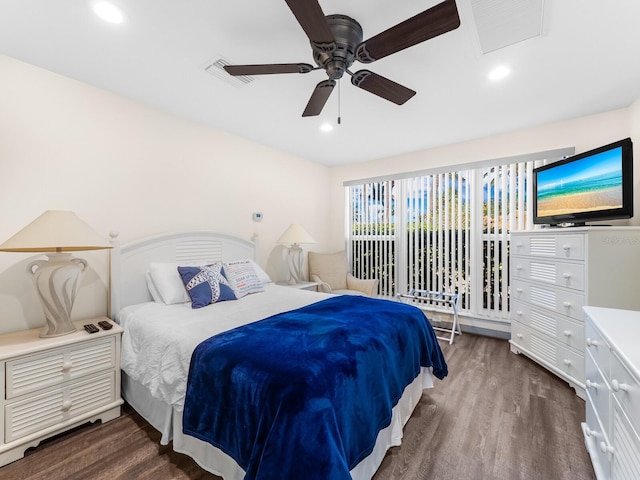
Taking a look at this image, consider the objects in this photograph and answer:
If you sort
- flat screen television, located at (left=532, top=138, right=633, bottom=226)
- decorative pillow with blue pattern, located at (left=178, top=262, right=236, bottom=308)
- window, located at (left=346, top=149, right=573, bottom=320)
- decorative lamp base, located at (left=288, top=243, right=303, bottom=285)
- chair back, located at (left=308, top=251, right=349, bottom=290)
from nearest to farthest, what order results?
flat screen television, located at (left=532, top=138, right=633, bottom=226)
decorative pillow with blue pattern, located at (left=178, top=262, right=236, bottom=308)
window, located at (left=346, top=149, right=573, bottom=320)
decorative lamp base, located at (left=288, top=243, right=303, bottom=285)
chair back, located at (left=308, top=251, right=349, bottom=290)

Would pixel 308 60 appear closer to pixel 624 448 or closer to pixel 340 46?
pixel 340 46

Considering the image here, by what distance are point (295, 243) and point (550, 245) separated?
2707 millimetres

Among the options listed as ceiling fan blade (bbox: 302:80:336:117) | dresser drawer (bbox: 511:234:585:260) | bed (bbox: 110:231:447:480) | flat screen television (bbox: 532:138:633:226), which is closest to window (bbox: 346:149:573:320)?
flat screen television (bbox: 532:138:633:226)

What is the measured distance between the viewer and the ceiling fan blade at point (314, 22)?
1.16 meters

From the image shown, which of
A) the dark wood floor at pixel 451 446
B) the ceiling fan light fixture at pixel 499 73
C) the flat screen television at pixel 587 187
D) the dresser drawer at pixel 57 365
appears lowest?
the dark wood floor at pixel 451 446

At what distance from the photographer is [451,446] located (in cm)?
175

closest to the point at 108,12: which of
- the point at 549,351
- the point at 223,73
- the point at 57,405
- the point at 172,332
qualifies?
the point at 223,73

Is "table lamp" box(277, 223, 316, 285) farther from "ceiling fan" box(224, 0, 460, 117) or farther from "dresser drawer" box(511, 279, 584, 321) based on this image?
"dresser drawer" box(511, 279, 584, 321)

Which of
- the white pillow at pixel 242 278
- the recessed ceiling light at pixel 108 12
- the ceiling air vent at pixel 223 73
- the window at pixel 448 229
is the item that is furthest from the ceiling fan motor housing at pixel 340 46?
the window at pixel 448 229

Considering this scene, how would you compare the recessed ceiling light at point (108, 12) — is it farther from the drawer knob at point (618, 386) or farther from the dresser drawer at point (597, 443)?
the dresser drawer at point (597, 443)

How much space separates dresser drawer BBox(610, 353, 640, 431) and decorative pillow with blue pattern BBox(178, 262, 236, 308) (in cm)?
242

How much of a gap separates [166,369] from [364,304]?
1430 mm

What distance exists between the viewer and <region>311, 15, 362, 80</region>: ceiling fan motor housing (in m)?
1.57

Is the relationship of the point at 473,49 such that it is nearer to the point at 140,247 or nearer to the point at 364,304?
the point at 364,304
